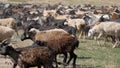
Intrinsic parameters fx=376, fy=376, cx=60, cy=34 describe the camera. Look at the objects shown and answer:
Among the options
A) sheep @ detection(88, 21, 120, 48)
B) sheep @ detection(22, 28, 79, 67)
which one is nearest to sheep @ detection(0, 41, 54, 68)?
sheep @ detection(22, 28, 79, 67)

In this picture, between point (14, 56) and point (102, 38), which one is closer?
point (14, 56)

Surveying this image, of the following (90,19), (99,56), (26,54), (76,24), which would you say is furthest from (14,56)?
(90,19)

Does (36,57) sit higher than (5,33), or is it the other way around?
(36,57)

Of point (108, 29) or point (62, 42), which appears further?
point (108, 29)

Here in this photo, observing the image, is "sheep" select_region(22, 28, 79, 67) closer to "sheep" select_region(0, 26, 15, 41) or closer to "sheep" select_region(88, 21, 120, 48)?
"sheep" select_region(0, 26, 15, 41)

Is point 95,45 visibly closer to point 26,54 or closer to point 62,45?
point 62,45

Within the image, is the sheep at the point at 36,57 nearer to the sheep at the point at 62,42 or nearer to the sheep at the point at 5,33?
the sheep at the point at 62,42

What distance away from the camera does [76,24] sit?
2495 cm

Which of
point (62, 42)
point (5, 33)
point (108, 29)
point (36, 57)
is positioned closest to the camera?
point (36, 57)

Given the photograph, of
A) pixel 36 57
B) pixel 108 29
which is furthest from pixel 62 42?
pixel 108 29

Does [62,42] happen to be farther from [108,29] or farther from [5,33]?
[108,29]

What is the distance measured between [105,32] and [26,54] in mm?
10462

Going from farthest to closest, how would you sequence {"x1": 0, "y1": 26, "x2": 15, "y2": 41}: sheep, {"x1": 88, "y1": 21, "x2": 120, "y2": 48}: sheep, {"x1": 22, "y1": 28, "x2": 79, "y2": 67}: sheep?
{"x1": 88, "y1": 21, "x2": 120, "y2": 48}: sheep < {"x1": 0, "y1": 26, "x2": 15, "y2": 41}: sheep < {"x1": 22, "y1": 28, "x2": 79, "y2": 67}: sheep

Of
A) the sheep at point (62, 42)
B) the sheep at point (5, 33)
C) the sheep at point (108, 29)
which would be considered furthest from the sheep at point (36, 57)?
the sheep at point (108, 29)
